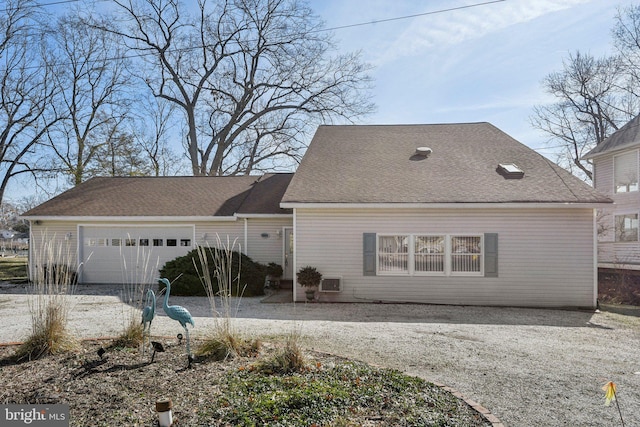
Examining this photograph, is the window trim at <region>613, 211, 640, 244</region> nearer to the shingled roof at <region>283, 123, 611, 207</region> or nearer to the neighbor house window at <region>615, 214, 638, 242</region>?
the neighbor house window at <region>615, 214, 638, 242</region>

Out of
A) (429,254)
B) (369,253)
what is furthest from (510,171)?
(369,253)

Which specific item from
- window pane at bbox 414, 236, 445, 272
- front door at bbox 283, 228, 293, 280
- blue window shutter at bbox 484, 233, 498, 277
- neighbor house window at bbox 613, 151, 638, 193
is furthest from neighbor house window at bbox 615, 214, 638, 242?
front door at bbox 283, 228, 293, 280

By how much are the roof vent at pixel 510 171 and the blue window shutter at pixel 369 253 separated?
412 cm

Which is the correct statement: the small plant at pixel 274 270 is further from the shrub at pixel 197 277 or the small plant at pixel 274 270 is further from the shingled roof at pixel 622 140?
the shingled roof at pixel 622 140

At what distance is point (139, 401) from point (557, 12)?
34.1 feet

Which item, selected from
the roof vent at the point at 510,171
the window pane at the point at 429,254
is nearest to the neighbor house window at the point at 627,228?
the roof vent at the point at 510,171

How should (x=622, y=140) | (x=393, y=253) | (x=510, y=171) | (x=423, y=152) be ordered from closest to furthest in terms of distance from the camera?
(x=393, y=253) < (x=510, y=171) < (x=423, y=152) < (x=622, y=140)

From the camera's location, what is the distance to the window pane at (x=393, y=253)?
37.1 feet

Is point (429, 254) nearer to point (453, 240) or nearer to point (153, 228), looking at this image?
point (453, 240)

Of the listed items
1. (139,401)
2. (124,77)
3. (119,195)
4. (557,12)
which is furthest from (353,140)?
(124,77)

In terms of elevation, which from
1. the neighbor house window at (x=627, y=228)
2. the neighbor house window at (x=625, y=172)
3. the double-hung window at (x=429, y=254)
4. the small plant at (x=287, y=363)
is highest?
the neighbor house window at (x=625, y=172)

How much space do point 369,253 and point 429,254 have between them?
147 centimetres

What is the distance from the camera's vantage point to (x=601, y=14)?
998 centimetres

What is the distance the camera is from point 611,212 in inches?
701
